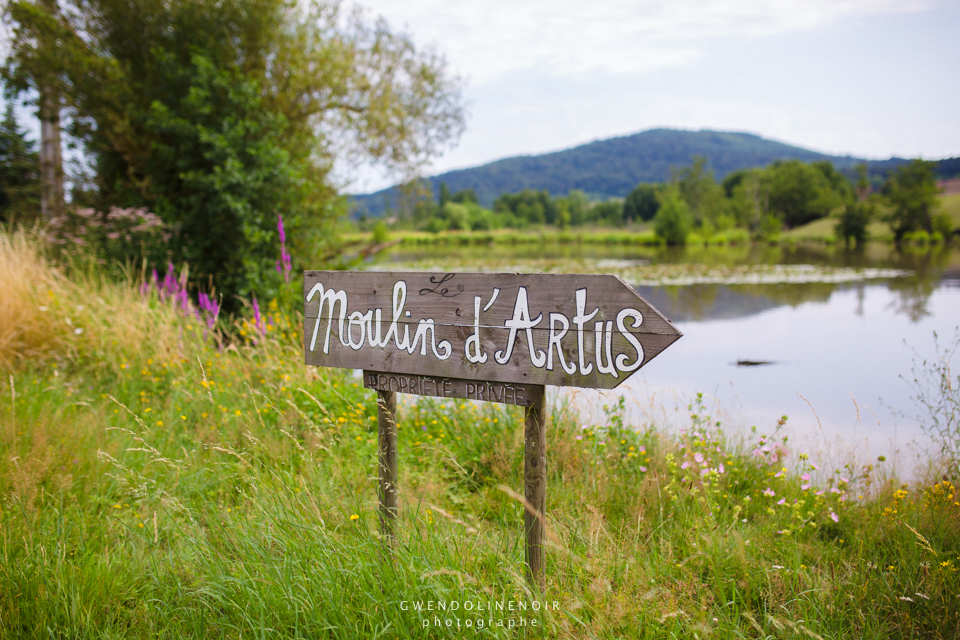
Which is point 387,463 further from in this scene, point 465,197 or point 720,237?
point 465,197

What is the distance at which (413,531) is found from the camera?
1979 millimetres

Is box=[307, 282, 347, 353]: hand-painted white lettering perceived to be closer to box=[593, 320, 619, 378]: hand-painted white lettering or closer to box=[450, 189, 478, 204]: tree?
Answer: box=[593, 320, 619, 378]: hand-painted white lettering

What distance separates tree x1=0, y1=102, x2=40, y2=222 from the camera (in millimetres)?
8914

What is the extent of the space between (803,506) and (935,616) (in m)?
0.99

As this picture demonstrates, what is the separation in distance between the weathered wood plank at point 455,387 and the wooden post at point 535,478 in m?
0.04

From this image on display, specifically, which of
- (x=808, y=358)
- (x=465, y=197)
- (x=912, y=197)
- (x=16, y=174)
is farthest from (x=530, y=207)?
(x=808, y=358)

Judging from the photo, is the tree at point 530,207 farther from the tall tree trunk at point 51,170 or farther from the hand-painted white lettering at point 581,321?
the hand-painted white lettering at point 581,321

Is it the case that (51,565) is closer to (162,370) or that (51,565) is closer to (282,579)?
(282,579)

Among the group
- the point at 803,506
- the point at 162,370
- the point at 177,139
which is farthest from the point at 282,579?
the point at 177,139

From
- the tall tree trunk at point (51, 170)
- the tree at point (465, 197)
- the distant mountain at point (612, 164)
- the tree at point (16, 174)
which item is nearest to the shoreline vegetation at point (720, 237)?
the tree at point (16, 174)

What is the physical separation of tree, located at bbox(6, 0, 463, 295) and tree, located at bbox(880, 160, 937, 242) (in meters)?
40.4

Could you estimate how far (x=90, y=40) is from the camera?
26.6ft

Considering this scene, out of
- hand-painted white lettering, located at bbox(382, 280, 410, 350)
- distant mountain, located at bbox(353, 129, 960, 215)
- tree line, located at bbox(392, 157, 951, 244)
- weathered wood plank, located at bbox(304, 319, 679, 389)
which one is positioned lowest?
weathered wood plank, located at bbox(304, 319, 679, 389)

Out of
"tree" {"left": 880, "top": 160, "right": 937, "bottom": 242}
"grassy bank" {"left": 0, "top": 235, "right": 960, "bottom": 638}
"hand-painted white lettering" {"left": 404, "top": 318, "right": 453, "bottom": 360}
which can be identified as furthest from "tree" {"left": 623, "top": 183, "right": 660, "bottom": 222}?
"hand-painted white lettering" {"left": 404, "top": 318, "right": 453, "bottom": 360}
